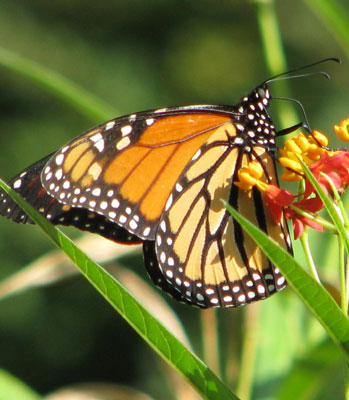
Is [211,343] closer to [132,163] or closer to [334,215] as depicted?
[132,163]

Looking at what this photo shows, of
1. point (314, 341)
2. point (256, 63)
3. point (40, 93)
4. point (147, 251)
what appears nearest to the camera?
point (147, 251)

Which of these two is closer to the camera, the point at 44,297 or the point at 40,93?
the point at 44,297

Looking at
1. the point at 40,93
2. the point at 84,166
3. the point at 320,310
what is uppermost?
the point at 40,93

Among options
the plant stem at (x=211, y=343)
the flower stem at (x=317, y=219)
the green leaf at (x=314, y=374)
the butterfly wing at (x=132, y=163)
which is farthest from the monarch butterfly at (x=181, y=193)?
the plant stem at (x=211, y=343)

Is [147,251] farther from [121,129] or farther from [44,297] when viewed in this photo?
[44,297]

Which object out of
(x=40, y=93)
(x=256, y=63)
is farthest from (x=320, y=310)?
(x=256, y=63)

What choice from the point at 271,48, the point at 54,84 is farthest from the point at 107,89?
the point at 54,84

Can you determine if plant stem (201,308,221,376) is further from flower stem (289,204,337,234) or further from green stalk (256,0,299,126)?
flower stem (289,204,337,234)
